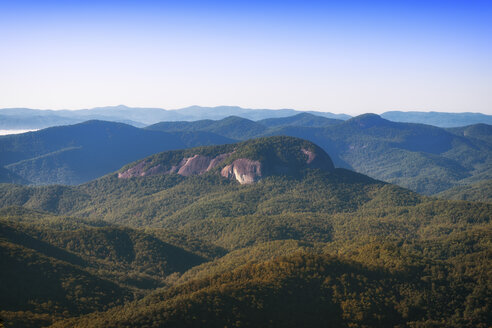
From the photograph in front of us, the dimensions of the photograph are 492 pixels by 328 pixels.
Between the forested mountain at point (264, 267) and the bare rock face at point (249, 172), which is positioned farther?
the bare rock face at point (249, 172)

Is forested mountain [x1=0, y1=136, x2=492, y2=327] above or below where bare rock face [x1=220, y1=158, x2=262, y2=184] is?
below

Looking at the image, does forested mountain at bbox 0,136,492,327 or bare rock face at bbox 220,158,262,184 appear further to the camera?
bare rock face at bbox 220,158,262,184

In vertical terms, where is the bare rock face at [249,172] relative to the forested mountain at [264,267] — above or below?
above

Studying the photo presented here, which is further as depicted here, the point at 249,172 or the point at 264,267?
the point at 249,172

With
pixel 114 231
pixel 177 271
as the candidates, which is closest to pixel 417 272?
pixel 177 271

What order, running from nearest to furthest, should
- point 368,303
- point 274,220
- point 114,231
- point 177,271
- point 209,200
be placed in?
point 368,303 < point 177,271 < point 114,231 < point 274,220 < point 209,200

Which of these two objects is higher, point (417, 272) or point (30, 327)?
point (417, 272)

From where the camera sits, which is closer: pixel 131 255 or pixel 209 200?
pixel 131 255

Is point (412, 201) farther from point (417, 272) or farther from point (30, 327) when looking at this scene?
point (30, 327)
